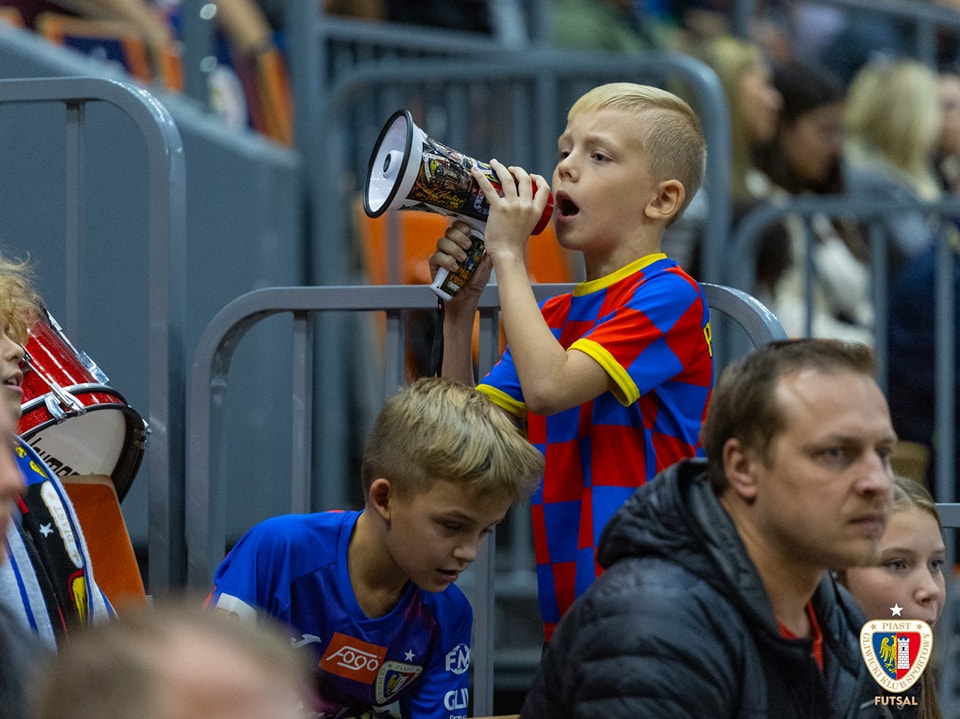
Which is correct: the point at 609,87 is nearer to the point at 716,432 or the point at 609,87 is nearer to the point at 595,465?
the point at 595,465

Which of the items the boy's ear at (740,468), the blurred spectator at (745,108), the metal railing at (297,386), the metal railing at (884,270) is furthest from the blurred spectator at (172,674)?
the blurred spectator at (745,108)

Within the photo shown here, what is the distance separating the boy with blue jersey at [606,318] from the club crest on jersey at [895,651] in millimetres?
497

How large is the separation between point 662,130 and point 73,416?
46.1 inches

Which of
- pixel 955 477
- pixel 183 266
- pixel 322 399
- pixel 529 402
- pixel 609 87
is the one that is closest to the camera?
pixel 529 402

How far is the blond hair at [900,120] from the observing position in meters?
6.39

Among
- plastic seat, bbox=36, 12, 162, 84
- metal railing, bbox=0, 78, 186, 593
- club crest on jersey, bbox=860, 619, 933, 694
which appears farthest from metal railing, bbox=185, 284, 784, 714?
plastic seat, bbox=36, 12, 162, 84

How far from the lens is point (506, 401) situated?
271cm

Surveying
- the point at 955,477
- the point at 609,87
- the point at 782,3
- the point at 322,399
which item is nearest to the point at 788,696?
the point at 609,87

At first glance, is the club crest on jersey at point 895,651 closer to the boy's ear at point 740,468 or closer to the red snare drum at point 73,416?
the boy's ear at point 740,468

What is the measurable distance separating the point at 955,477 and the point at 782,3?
3569 millimetres

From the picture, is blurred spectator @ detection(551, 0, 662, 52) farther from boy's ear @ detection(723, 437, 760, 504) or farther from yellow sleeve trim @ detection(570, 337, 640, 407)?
boy's ear @ detection(723, 437, 760, 504)

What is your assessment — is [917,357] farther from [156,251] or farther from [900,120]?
[156,251]

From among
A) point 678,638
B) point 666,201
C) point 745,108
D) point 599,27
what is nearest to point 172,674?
point 678,638

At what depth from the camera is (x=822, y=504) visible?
1915mm
